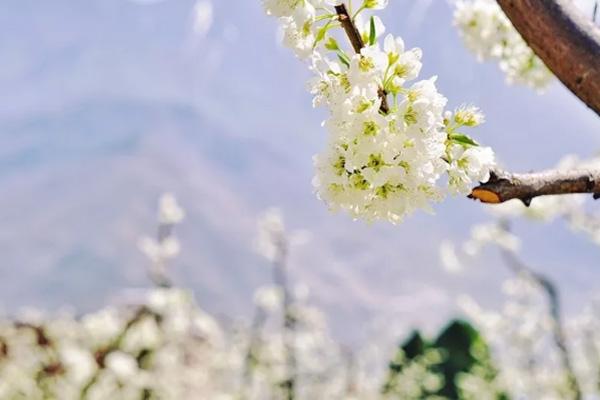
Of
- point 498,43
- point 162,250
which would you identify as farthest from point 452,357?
point 498,43

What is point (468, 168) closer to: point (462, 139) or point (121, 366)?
point (462, 139)

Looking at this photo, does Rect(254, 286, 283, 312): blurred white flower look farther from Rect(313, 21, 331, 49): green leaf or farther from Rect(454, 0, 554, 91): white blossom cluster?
Rect(313, 21, 331, 49): green leaf

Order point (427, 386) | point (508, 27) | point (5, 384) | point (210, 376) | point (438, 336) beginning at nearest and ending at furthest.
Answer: point (508, 27)
point (5, 384)
point (427, 386)
point (210, 376)
point (438, 336)

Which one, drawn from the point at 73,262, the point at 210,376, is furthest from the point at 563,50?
the point at 73,262

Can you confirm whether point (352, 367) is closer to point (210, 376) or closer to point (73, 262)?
point (210, 376)

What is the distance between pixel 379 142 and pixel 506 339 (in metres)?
10.9

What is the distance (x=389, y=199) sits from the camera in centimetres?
116

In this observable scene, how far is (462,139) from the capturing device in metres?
1.17

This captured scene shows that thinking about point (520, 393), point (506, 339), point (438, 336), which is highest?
point (438, 336)

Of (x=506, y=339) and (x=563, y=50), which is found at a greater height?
(x=506, y=339)

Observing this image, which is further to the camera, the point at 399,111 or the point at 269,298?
the point at 269,298

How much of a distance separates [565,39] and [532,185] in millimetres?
206

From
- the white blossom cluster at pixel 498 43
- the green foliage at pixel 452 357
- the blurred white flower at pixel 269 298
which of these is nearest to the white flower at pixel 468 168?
the white blossom cluster at pixel 498 43

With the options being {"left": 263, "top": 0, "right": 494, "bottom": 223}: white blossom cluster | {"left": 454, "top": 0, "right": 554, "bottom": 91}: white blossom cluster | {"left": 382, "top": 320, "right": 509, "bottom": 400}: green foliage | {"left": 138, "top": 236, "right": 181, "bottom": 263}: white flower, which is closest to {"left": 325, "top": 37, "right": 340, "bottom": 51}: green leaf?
{"left": 263, "top": 0, "right": 494, "bottom": 223}: white blossom cluster
